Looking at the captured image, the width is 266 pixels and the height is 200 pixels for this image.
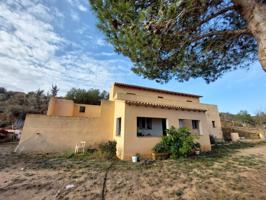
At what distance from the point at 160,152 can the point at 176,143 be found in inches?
54.4

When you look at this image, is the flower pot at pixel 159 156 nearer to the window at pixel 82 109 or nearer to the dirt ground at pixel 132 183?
the dirt ground at pixel 132 183

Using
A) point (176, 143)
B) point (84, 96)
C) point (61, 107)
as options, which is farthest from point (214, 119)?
point (84, 96)

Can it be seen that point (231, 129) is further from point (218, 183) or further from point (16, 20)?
point (16, 20)

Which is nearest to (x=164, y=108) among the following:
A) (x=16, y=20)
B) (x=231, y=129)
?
(x=16, y=20)

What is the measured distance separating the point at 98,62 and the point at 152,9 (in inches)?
483

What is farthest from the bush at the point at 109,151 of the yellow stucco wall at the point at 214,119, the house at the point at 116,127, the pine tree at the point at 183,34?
the yellow stucco wall at the point at 214,119

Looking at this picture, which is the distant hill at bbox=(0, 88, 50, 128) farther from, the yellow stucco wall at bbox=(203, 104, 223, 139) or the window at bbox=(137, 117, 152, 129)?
the yellow stucco wall at bbox=(203, 104, 223, 139)

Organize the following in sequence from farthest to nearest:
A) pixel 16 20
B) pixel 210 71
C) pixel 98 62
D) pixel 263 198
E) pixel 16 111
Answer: pixel 16 111 → pixel 98 62 → pixel 16 20 → pixel 210 71 → pixel 263 198

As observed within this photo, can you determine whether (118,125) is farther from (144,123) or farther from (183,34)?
(183,34)

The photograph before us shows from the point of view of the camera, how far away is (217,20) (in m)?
5.39

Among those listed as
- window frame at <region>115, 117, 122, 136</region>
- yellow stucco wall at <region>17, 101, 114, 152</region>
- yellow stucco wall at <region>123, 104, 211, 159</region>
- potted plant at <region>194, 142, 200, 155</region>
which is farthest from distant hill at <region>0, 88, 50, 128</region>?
potted plant at <region>194, 142, 200, 155</region>

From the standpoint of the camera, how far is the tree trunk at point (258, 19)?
3439 mm

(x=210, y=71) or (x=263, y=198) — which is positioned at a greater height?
(x=210, y=71)

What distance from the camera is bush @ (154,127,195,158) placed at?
9.94 m
